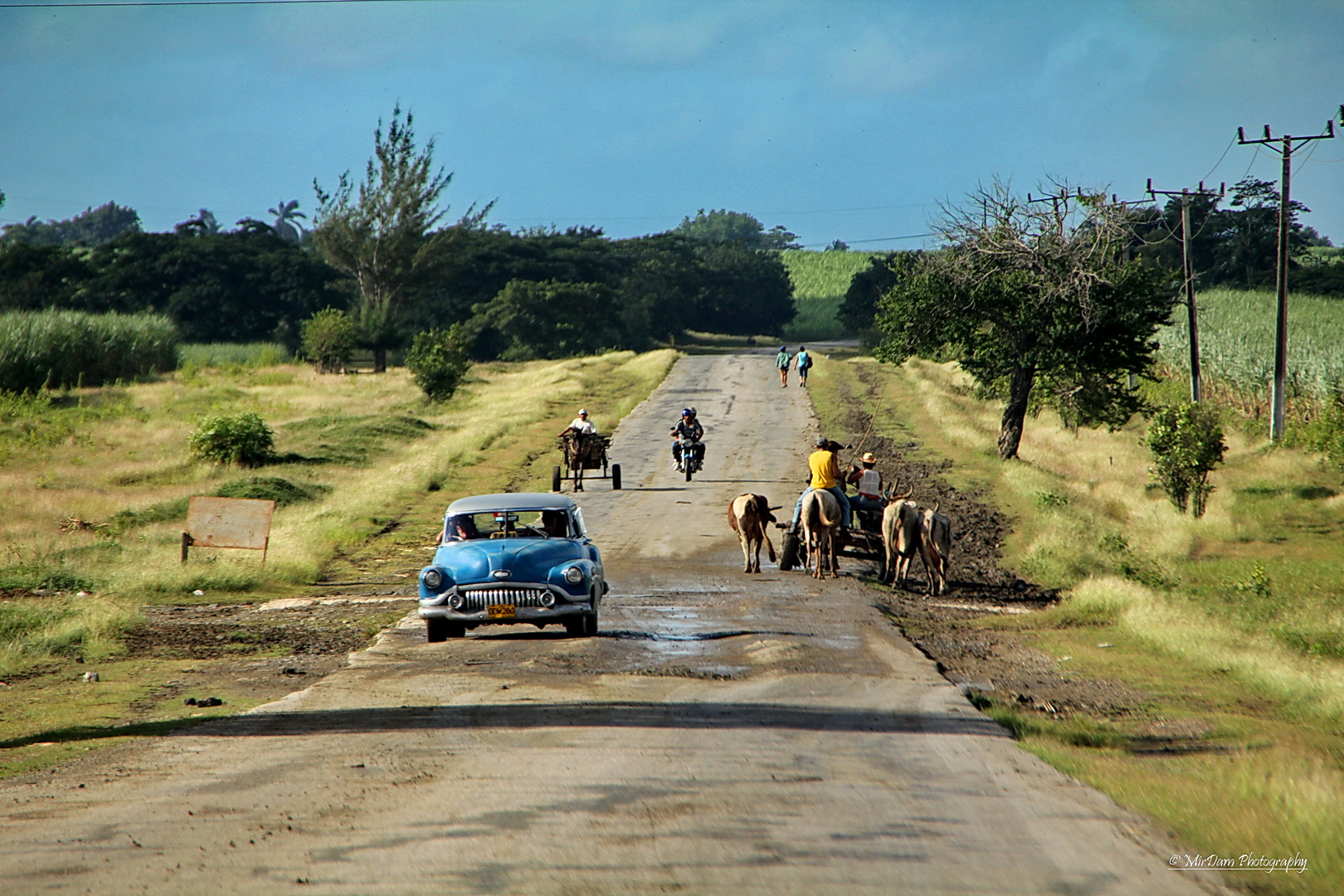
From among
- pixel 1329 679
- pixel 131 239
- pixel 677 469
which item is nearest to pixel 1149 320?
pixel 677 469

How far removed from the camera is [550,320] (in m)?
90.1

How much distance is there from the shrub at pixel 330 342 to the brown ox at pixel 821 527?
56097mm

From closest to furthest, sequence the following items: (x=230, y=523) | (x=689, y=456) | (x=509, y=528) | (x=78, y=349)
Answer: (x=509, y=528) < (x=230, y=523) < (x=689, y=456) < (x=78, y=349)

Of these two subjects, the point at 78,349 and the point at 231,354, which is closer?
the point at 78,349

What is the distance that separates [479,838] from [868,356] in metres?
67.9

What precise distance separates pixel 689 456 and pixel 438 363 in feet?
78.8

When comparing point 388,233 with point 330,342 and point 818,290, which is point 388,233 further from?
point 818,290

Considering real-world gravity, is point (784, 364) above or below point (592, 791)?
above

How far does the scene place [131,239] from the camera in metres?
87.8

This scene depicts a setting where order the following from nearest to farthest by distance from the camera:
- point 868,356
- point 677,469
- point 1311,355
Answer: point 677,469, point 1311,355, point 868,356

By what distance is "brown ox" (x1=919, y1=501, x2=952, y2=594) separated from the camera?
19078 millimetres

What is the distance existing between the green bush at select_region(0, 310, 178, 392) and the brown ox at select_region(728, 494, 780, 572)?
43.1 m

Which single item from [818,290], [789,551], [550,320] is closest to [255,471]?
[789,551]

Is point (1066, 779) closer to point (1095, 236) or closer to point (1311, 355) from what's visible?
point (1095, 236)
